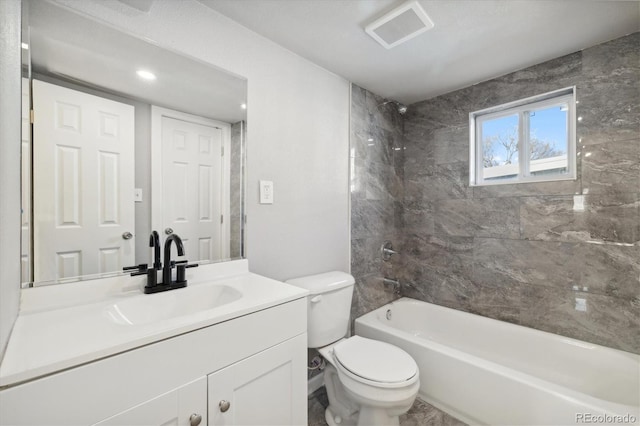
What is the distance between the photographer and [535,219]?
1.92 meters

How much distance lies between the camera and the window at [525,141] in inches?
74.2

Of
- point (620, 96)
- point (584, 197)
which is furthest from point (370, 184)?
point (620, 96)

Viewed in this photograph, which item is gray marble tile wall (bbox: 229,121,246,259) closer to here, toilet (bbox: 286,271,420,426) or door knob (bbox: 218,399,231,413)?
toilet (bbox: 286,271,420,426)

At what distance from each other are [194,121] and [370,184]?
1451mm

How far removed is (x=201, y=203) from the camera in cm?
135

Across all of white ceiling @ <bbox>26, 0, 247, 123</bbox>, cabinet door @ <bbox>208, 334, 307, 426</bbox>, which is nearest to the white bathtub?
cabinet door @ <bbox>208, 334, 307, 426</bbox>

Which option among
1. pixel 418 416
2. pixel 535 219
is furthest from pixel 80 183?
pixel 535 219

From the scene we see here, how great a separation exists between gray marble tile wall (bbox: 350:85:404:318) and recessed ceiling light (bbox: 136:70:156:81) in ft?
4.48

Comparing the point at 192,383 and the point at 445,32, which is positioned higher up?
the point at 445,32

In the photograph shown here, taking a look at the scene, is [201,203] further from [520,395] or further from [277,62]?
[520,395]

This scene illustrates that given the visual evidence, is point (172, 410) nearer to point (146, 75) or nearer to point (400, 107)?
point (146, 75)

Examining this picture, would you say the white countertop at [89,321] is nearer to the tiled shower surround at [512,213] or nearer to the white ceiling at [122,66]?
the white ceiling at [122,66]

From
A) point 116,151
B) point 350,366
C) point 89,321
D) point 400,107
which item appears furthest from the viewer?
point 400,107

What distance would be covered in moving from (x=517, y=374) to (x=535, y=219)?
3.50ft
